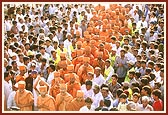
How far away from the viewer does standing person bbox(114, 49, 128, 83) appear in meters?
14.4

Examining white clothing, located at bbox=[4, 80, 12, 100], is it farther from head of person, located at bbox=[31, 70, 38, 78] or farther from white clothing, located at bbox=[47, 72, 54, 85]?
white clothing, located at bbox=[47, 72, 54, 85]

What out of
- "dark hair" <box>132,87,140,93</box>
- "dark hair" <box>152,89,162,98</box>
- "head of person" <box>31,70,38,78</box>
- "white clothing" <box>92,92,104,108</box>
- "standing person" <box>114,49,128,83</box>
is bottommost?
"white clothing" <box>92,92,104,108</box>

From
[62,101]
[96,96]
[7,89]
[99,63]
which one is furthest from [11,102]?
[99,63]

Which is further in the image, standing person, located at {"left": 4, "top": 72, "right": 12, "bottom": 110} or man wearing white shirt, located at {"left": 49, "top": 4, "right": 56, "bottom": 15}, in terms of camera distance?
man wearing white shirt, located at {"left": 49, "top": 4, "right": 56, "bottom": 15}

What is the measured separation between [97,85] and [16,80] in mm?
1725

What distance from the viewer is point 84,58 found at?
594 inches

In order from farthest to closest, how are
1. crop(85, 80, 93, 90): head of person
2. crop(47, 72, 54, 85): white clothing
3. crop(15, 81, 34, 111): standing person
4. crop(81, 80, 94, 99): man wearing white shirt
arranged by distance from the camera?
crop(47, 72, 54, 85): white clothing → crop(85, 80, 93, 90): head of person → crop(81, 80, 94, 99): man wearing white shirt → crop(15, 81, 34, 111): standing person

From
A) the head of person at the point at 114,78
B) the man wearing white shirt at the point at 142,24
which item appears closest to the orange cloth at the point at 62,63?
the head of person at the point at 114,78

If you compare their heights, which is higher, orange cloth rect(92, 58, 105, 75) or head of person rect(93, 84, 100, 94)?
orange cloth rect(92, 58, 105, 75)

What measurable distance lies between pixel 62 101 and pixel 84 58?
2012 mm

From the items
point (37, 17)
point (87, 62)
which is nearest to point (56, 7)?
point (37, 17)

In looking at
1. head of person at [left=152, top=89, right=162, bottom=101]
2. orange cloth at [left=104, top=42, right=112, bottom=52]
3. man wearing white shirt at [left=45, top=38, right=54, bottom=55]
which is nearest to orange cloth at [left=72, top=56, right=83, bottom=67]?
man wearing white shirt at [left=45, top=38, right=54, bottom=55]

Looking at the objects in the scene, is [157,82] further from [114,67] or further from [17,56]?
[17,56]

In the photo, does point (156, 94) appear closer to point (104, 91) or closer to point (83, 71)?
point (104, 91)
